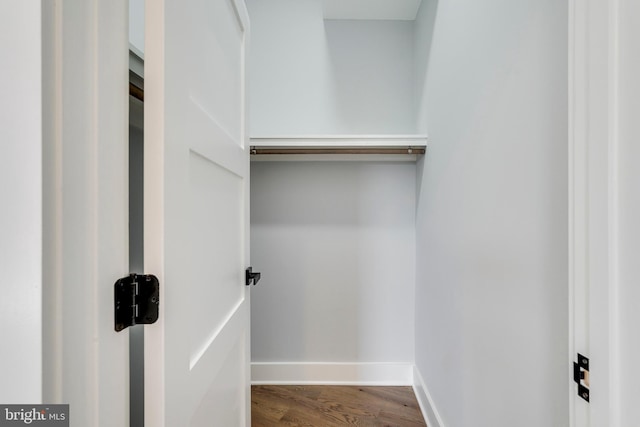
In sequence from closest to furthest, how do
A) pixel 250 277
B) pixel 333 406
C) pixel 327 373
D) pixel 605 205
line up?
pixel 605 205
pixel 250 277
pixel 333 406
pixel 327 373

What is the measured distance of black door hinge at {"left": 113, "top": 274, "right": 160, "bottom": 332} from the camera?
43cm

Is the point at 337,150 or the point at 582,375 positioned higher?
the point at 337,150

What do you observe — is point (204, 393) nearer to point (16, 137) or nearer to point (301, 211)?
point (16, 137)

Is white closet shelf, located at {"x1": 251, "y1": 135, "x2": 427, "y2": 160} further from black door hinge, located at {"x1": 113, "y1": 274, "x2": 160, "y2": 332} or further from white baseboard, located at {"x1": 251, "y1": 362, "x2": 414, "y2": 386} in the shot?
white baseboard, located at {"x1": 251, "y1": 362, "x2": 414, "y2": 386}

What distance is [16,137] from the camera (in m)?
0.32

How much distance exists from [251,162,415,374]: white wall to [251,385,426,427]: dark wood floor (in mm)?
177

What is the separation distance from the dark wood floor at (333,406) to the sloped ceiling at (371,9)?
7.63 feet

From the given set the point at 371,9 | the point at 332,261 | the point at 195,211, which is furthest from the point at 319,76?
the point at 195,211

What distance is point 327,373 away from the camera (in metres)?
1.82

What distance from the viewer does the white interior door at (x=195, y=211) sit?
19.3 inches

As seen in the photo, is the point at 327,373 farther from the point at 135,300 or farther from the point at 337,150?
the point at 135,300

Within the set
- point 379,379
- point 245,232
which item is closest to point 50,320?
point 245,232

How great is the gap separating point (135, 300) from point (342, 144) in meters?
1.28
